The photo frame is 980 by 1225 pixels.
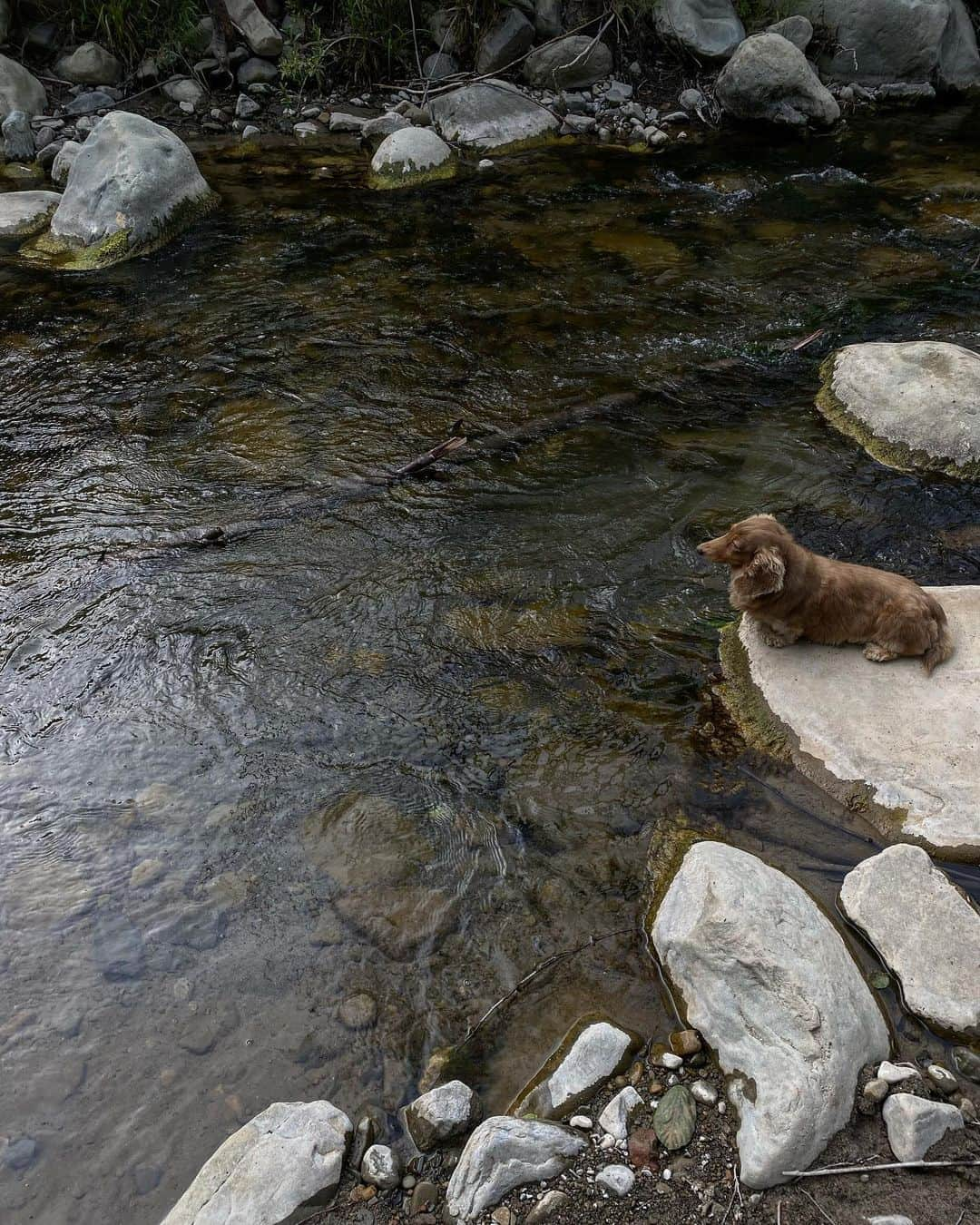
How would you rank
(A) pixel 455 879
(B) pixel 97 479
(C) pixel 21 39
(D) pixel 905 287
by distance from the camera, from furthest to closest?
(C) pixel 21 39, (D) pixel 905 287, (B) pixel 97 479, (A) pixel 455 879

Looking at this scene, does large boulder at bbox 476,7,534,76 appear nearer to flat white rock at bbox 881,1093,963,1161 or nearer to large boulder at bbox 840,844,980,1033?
large boulder at bbox 840,844,980,1033

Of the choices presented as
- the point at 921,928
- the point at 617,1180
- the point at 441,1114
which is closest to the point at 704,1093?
the point at 617,1180

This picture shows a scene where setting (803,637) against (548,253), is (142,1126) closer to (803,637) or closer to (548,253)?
(803,637)

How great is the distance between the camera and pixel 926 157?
13.6m

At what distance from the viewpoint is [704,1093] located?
356 centimetres

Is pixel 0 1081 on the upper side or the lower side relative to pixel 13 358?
lower

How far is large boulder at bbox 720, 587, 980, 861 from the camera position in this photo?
4516 mm

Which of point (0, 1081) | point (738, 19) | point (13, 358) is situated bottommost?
point (0, 1081)

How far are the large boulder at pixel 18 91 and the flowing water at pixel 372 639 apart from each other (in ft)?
21.7

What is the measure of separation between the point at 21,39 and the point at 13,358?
35.3ft

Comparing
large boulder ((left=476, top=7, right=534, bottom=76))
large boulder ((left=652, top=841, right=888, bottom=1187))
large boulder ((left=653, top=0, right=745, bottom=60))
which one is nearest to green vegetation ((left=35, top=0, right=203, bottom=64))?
large boulder ((left=476, top=7, right=534, bottom=76))

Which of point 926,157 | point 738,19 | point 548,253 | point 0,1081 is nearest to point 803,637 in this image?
point 0,1081

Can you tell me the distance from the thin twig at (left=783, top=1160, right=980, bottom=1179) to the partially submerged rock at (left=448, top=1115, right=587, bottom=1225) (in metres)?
0.75

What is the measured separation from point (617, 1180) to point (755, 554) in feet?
10.2
